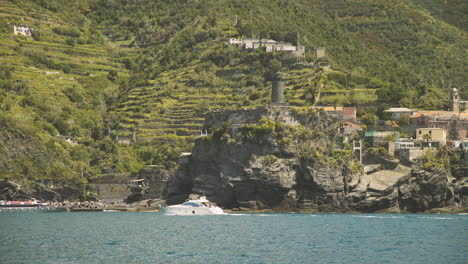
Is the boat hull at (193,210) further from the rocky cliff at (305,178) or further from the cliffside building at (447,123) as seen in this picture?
the cliffside building at (447,123)

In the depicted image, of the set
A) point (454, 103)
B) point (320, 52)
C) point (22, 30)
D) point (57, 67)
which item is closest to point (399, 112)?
point (454, 103)

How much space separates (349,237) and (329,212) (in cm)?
3264

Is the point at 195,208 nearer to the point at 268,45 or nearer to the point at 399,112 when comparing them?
the point at 399,112

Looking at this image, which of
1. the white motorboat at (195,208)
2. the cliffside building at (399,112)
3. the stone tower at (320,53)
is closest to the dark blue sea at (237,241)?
the white motorboat at (195,208)

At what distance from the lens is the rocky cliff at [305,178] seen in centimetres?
8975

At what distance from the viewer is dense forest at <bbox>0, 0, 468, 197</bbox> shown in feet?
391

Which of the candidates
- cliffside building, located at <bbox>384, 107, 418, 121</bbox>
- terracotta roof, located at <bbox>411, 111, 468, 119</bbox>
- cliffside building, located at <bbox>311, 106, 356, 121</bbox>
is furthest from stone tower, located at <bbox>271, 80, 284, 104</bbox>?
terracotta roof, located at <bbox>411, 111, 468, 119</bbox>

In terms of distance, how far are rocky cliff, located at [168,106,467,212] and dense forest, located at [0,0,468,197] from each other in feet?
72.1

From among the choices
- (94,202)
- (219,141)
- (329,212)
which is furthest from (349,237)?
(94,202)

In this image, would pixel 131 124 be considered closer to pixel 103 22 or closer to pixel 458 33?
pixel 103 22

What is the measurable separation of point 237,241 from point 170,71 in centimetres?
9920

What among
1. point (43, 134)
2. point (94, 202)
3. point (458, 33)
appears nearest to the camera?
point (94, 202)

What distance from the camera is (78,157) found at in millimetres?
120188

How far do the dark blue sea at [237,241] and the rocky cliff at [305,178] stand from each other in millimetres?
14270
